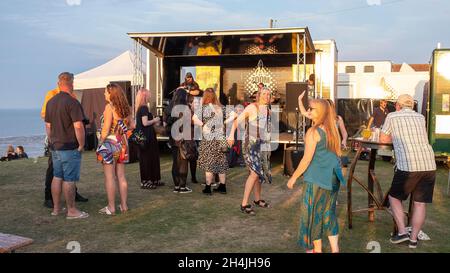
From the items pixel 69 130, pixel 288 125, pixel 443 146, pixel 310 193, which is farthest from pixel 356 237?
pixel 288 125

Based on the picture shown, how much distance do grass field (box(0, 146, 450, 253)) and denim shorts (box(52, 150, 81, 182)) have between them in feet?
1.64

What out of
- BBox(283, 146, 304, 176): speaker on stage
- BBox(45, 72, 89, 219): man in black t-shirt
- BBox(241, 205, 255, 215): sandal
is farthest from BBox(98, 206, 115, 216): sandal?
BBox(283, 146, 304, 176): speaker on stage

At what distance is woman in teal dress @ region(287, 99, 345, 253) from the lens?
3.10 meters

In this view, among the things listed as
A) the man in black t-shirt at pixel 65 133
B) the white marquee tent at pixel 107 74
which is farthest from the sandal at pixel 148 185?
the white marquee tent at pixel 107 74

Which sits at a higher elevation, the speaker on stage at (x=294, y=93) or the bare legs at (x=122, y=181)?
the speaker on stage at (x=294, y=93)

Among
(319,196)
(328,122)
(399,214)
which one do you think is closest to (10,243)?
(319,196)

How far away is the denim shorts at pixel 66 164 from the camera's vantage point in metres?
4.35

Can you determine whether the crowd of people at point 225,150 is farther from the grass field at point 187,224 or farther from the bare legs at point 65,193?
the grass field at point 187,224

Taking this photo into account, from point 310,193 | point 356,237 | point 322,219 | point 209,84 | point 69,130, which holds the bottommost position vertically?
point 356,237

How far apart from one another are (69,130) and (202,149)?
192 cm

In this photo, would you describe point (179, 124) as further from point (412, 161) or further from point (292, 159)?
point (412, 161)
